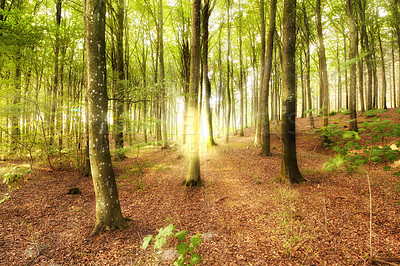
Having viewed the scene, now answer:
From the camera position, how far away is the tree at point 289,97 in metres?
5.85

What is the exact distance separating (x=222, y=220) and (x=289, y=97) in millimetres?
4689

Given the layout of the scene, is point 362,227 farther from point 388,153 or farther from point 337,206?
point 388,153

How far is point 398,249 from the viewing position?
2.84 metres

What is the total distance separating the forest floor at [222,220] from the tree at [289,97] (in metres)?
0.61

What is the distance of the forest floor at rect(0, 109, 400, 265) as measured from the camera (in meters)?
3.11

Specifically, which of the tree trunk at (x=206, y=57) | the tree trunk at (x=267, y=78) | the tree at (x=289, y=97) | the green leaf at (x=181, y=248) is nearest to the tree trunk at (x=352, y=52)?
the tree trunk at (x=267, y=78)

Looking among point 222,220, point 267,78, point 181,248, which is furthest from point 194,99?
point 267,78

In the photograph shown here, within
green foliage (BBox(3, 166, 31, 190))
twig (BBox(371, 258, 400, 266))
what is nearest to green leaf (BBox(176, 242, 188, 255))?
twig (BBox(371, 258, 400, 266))

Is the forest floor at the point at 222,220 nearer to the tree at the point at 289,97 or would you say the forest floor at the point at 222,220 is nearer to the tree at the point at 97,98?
the tree at the point at 289,97

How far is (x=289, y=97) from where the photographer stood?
5.87 meters

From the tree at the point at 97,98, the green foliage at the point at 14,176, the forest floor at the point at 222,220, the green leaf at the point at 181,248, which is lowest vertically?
the forest floor at the point at 222,220

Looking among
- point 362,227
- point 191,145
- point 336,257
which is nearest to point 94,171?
point 191,145

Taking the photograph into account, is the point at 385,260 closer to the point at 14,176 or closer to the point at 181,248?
the point at 181,248

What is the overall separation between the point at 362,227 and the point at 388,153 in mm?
1680
